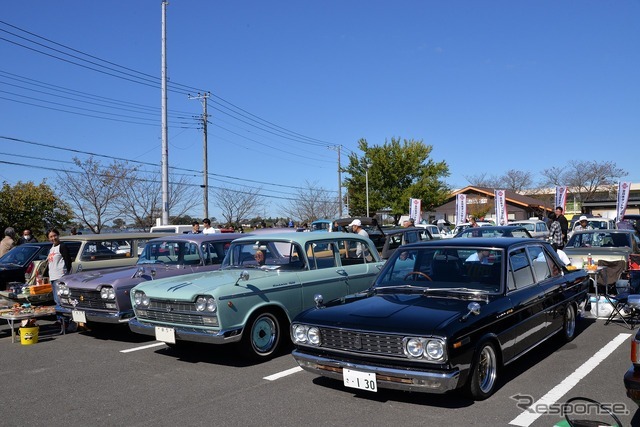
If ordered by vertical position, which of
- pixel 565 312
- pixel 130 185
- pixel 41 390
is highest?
pixel 130 185

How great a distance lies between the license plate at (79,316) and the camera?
796 centimetres

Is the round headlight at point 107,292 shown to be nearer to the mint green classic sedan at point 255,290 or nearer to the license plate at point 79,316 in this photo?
the license plate at point 79,316

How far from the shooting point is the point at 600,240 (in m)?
12.2

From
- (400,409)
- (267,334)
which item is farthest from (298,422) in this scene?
(267,334)

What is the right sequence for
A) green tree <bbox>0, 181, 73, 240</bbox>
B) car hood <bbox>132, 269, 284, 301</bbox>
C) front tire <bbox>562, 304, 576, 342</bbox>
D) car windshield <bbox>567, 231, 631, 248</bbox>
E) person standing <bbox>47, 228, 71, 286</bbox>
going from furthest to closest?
green tree <bbox>0, 181, 73, 240</bbox>
car windshield <bbox>567, 231, 631, 248</bbox>
person standing <bbox>47, 228, 71, 286</bbox>
front tire <bbox>562, 304, 576, 342</bbox>
car hood <bbox>132, 269, 284, 301</bbox>

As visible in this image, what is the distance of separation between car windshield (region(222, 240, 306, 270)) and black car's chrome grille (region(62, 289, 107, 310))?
6.33 ft

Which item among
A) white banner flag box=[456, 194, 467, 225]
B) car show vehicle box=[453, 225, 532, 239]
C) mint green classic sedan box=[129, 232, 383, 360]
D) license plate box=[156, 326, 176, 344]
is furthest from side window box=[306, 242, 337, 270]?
white banner flag box=[456, 194, 467, 225]

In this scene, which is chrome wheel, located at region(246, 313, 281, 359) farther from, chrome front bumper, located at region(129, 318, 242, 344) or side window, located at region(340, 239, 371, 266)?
side window, located at region(340, 239, 371, 266)

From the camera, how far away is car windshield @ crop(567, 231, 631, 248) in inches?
472

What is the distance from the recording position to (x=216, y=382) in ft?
18.8

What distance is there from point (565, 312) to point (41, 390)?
20.3ft

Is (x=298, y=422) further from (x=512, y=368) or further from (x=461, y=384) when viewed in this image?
(x=512, y=368)

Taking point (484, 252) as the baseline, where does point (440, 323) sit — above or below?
below

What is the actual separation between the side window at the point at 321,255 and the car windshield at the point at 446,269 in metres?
1.47
